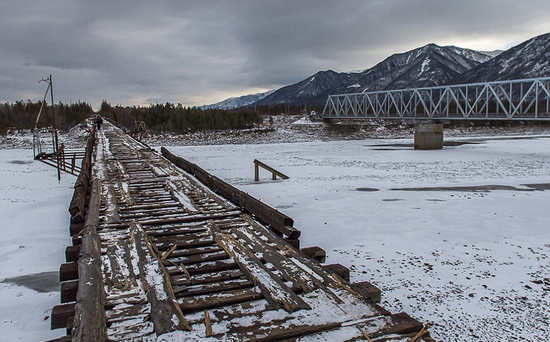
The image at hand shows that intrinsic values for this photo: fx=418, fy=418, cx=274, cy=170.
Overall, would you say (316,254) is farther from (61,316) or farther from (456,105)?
(456,105)

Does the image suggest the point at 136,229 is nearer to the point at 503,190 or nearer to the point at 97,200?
the point at 97,200

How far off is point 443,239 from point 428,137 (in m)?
29.6

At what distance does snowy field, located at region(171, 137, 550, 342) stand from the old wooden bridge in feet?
5.83

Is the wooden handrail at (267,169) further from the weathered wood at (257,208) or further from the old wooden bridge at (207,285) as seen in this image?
the old wooden bridge at (207,285)

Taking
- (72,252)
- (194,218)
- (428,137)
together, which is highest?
(428,137)

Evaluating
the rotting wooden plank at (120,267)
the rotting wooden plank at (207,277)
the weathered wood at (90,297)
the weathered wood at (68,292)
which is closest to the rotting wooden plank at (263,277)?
the rotting wooden plank at (207,277)

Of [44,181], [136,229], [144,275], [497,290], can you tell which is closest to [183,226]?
[136,229]

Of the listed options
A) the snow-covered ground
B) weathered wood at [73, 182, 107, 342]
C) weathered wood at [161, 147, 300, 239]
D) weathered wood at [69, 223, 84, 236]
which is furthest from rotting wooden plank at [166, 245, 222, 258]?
weathered wood at [69, 223, 84, 236]

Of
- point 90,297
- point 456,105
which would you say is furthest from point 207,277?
point 456,105

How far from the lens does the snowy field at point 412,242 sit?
5660mm

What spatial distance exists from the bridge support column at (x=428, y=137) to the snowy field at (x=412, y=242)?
58.3 feet

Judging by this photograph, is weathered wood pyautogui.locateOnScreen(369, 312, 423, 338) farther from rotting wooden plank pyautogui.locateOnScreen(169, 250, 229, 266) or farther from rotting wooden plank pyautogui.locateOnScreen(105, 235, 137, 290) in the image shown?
rotting wooden plank pyautogui.locateOnScreen(105, 235, 137, 290)

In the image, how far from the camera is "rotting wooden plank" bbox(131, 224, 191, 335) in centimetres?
359

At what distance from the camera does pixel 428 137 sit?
36469mm
